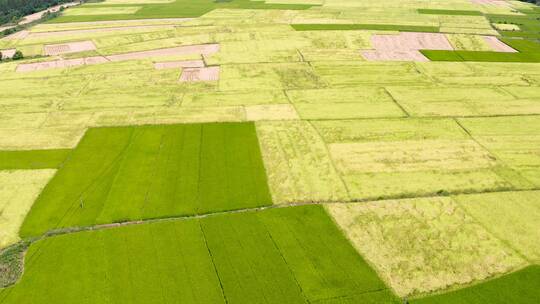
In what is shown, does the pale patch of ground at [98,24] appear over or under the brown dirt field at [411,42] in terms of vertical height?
over

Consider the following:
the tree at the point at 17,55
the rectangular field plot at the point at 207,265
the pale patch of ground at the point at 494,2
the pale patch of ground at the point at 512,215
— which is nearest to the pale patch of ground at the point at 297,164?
the rectangular field plot at the point at 207,265

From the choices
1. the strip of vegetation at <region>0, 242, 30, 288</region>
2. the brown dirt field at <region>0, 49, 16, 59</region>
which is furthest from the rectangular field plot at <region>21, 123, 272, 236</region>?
the brown dirt field at <region>0, 49, 16, 59</region>

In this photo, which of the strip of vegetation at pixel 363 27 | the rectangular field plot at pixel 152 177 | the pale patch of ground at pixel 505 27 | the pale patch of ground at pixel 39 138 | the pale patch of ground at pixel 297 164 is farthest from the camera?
the pale patch of ground at pixel 505 27

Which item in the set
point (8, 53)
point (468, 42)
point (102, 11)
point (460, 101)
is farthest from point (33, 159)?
point (102, 11)

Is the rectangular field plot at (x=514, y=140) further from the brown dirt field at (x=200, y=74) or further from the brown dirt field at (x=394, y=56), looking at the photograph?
the brown dirt field at (x=200, y=74)

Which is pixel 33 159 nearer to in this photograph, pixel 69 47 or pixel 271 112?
pixel 271 112

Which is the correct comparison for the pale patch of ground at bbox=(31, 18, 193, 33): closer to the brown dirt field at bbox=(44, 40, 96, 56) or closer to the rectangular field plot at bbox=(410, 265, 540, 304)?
the brown dirt field at bbox=(44, 40, 96, 56)

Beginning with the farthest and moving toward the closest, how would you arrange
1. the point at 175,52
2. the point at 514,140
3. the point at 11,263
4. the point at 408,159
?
the point at 175,52 < the point at 514,140 < the point at 408,159 < the point at 11,263
